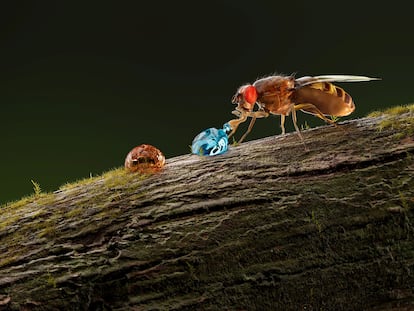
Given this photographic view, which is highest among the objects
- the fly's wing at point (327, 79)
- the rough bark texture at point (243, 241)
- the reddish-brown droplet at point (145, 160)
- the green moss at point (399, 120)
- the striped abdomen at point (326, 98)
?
the fly's wing at point (327, 79)

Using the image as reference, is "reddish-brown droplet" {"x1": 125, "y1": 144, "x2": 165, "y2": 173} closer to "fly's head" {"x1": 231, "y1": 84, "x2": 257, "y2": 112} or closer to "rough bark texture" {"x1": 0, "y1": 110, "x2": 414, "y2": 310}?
"rough bark texture" {"x1": 0, "y1": 110, "x2": 414, "y2": 310}

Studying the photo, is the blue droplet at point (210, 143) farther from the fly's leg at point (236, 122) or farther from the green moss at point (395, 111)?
the green moss at point (395, 111)

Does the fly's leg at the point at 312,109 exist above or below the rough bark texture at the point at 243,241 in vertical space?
above

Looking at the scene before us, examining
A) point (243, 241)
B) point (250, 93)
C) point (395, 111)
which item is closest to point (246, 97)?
point (250, 93)

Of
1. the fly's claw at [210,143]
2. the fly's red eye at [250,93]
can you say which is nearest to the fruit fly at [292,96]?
the fly's red eye at [250,93]

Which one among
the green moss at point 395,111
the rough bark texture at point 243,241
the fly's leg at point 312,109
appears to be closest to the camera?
the rough bark texture at point 243,241

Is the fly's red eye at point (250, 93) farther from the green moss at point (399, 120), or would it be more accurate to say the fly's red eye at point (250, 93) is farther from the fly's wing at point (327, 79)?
the green moss at point (399, 120)

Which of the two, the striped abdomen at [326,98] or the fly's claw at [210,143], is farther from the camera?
the striped abdomen at [326,98]

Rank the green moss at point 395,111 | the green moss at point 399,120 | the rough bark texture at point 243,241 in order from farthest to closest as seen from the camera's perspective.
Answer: the green moss at point 395,111 < the green moss at point 399,120 < the rough bark texture at point 243,241
